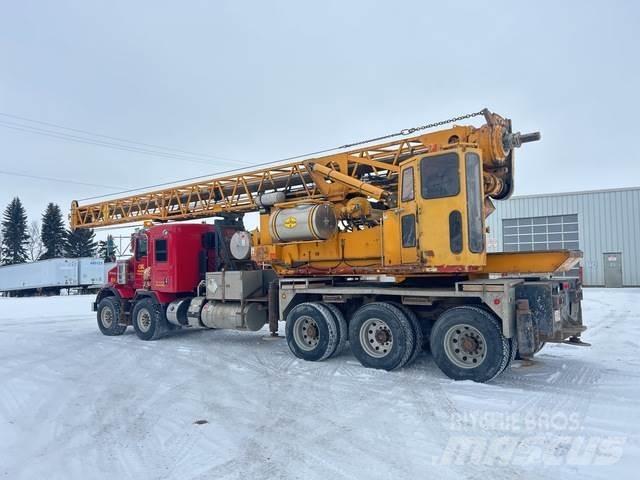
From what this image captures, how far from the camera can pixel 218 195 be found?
12523mm

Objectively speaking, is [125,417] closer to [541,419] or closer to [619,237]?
[541,419]

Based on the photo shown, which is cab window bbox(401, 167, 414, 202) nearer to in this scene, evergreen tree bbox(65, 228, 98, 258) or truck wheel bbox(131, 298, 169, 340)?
truck wheel bbox(131, 298, 169, 340)

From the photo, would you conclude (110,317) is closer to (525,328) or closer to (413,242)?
(413,242)

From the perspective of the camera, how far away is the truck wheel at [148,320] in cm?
1240

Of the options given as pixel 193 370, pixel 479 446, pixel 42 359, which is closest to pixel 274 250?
pixel 193 370

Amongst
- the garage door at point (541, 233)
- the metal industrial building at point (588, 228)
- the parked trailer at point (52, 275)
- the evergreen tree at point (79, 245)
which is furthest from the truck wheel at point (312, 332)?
the evergreen tree at point (79, 245)

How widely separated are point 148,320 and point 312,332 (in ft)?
18.3

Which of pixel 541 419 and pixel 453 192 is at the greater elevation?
pixel 453 192

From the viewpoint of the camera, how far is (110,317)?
13.6 m

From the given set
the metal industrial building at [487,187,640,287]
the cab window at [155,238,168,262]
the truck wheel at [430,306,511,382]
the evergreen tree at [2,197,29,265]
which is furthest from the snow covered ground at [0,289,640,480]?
the evergreen tree at [2,197,29,265]

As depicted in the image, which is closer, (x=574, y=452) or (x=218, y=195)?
(x=574, y=452)

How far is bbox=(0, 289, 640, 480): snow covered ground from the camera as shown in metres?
4.43

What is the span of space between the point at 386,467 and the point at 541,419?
2.29 meters

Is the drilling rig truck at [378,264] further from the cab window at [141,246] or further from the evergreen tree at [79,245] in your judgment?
the evergreen tree at [79,245]
